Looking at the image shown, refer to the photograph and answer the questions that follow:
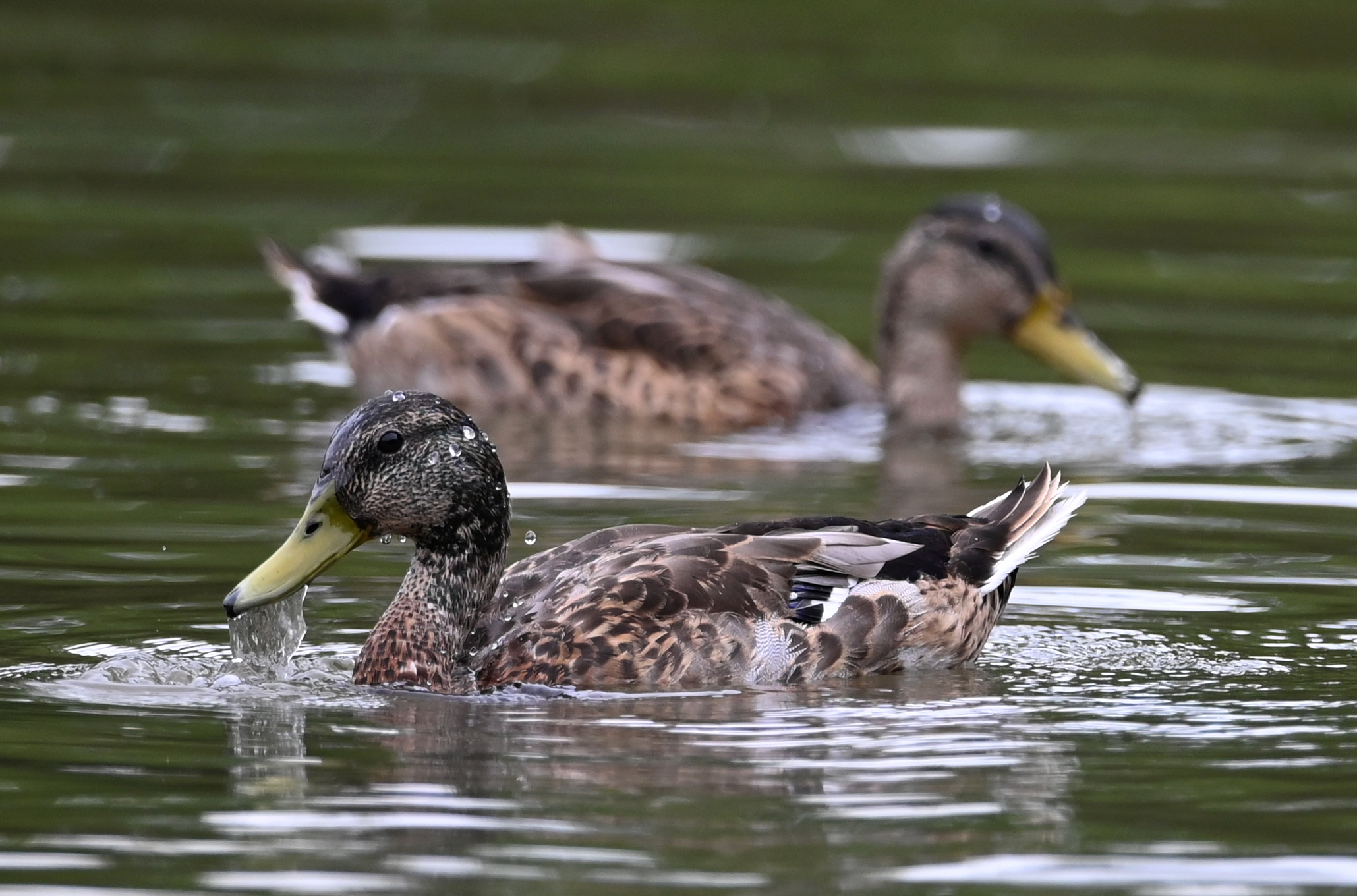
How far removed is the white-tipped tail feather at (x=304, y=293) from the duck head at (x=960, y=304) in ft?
9.61

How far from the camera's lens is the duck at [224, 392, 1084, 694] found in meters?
9.05

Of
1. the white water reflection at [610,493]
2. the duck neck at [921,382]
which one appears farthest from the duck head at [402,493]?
the duck neck at [921,382]

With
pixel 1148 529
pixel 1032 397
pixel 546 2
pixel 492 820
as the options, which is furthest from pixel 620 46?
pixel 492 820

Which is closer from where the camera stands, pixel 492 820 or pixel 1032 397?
pixel 492 820

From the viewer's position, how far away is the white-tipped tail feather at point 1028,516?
31.6 ft

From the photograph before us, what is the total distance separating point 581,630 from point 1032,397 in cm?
707

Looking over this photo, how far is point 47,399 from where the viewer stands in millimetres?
14031

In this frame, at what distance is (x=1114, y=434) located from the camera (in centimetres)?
1423

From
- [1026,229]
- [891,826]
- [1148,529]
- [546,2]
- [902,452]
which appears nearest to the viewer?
[891,826]

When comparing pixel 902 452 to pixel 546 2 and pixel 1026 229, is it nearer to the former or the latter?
pixel 1026 229

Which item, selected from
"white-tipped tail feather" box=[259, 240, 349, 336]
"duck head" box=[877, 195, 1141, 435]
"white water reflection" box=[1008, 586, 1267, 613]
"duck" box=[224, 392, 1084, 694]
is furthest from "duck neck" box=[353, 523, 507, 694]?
"white-tipped tail feather" box=[259, 240, 349, 336]

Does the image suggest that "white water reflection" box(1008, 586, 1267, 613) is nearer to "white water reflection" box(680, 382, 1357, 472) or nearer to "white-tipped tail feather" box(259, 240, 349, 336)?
"white water reflection" box(680, 382, 1357, 472)

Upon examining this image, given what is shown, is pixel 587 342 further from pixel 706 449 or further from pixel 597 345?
pixel 706 449

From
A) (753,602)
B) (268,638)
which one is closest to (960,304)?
(753,602)
